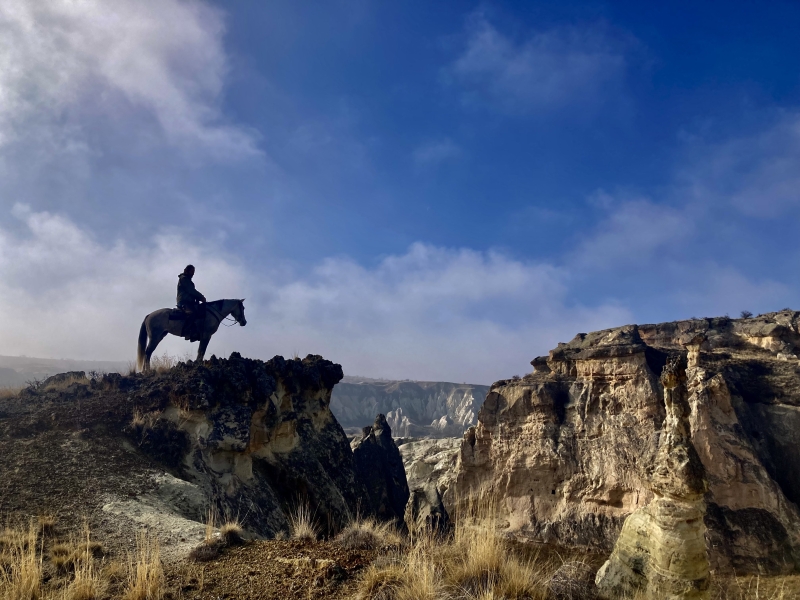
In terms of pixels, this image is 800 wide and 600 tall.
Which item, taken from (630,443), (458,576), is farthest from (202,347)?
(630,443)

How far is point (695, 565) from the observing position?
439cm

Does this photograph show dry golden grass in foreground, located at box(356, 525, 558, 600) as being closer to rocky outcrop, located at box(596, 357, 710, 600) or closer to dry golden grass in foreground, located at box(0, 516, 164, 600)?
rocky outcrop, located at box(596, 357, 710, 600)

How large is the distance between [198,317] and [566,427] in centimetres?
1618

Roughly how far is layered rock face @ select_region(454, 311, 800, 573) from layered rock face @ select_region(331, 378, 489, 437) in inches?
2267

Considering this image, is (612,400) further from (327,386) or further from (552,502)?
(327,386)

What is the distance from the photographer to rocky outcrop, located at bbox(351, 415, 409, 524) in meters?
21.3

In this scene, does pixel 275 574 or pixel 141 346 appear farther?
pixel 141 346

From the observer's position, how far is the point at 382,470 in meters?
23.3

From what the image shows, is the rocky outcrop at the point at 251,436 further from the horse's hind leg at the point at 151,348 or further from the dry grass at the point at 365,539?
the dry grass at the point at 365,539

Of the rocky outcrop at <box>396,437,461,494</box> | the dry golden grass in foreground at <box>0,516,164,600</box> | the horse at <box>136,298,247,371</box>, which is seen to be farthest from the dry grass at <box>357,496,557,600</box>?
the rocky outcrop at <box>396,437,461,494</box>

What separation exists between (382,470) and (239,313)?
11117mm

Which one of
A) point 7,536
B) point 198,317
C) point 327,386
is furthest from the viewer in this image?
point 327,386

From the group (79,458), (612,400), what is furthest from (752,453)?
(79,458)

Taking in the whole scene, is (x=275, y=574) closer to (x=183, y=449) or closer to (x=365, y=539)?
(x=365, y=539)
